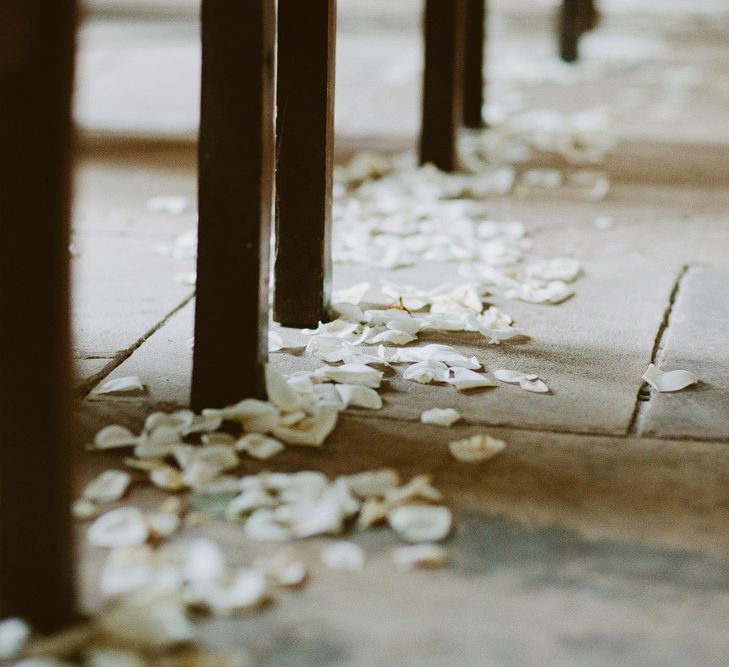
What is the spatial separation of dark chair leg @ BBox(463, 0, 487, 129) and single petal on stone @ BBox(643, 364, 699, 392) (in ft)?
9.20

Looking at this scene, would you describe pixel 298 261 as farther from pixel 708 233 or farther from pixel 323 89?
pixel 708 233

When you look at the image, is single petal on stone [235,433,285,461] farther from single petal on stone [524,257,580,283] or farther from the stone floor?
single petal on stone [524,257,580,283]

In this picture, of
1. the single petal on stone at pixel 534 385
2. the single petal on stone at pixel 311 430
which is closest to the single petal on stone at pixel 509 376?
the single petal on stone at pixel 534 385

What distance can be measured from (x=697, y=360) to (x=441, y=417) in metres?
0.66

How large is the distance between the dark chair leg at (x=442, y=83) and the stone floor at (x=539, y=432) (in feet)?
1.22

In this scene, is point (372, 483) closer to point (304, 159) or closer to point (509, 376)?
point (509, 376)

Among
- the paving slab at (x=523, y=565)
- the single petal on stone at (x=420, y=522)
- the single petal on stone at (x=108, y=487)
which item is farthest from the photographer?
the single petal on stone at (x=108, y=487)

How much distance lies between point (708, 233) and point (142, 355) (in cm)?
188

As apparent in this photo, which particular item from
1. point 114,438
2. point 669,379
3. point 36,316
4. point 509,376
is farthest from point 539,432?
point 36,316

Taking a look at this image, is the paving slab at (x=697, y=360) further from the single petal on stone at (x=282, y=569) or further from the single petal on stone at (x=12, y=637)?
the single petal on stone at (x=12, y=637)

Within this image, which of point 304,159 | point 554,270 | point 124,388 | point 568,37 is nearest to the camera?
point 124,388

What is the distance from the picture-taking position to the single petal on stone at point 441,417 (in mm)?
1894

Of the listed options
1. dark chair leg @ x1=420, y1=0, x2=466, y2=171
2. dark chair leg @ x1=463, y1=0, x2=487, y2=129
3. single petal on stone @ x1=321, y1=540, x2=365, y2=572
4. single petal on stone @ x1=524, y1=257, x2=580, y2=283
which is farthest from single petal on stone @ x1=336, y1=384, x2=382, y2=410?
dark chair leg @ x1=463, y1=0, x2=487, y2=129

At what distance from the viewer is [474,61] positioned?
4621 millimetres
